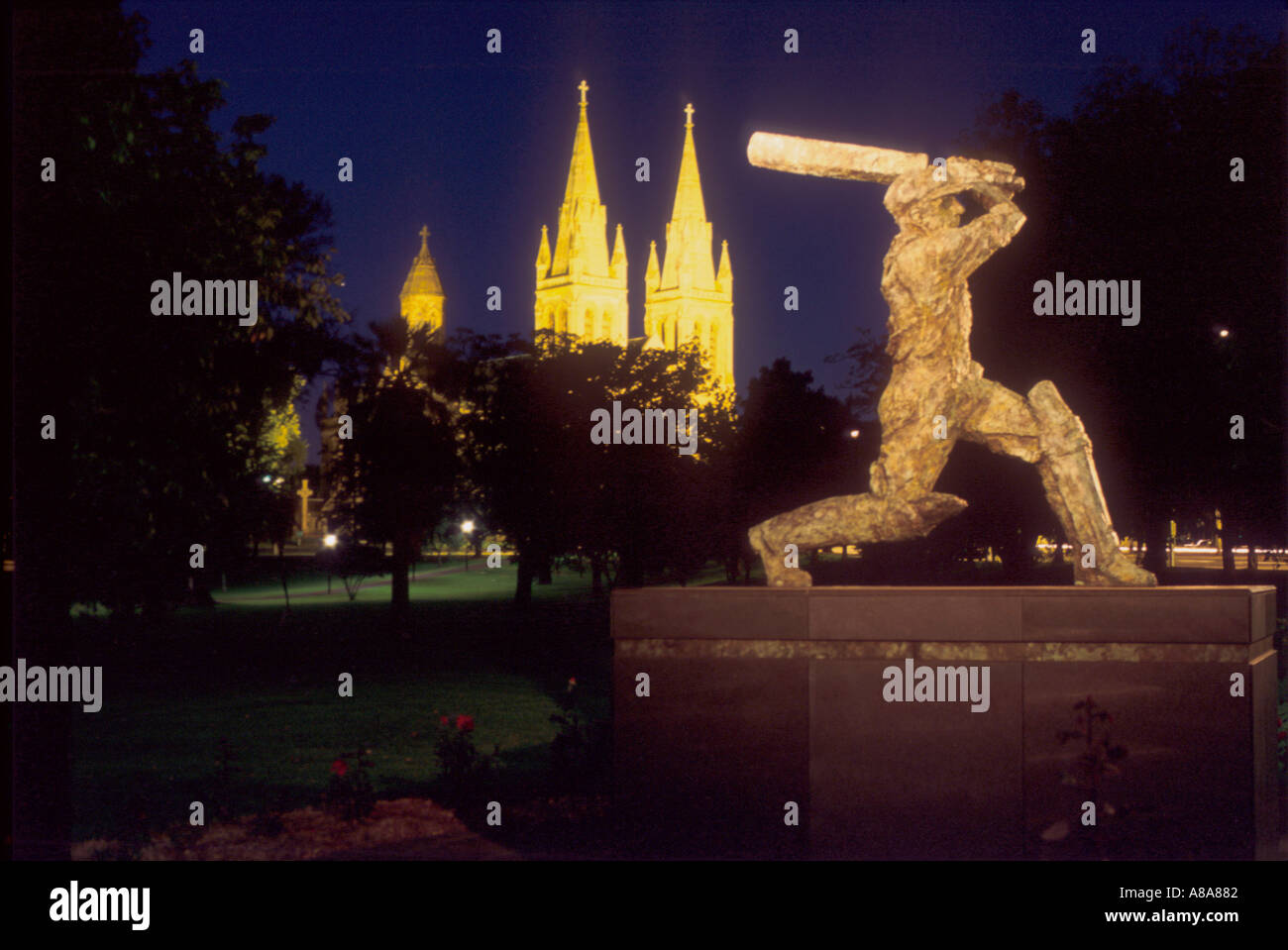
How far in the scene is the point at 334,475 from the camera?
39000 millimetres

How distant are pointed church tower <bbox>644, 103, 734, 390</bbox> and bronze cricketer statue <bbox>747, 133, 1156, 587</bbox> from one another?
434 ft

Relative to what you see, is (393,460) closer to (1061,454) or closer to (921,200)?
(921,200)

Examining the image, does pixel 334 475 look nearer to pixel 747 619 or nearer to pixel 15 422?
pixel 15 422

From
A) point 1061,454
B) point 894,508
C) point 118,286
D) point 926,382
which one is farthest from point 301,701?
point 1061,454

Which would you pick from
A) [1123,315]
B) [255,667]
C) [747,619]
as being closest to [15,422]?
[747,619]

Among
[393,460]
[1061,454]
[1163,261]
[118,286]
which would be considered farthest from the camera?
[393,460]

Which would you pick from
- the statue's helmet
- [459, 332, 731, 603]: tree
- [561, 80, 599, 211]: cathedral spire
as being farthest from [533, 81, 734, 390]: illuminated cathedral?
the statue's helmet

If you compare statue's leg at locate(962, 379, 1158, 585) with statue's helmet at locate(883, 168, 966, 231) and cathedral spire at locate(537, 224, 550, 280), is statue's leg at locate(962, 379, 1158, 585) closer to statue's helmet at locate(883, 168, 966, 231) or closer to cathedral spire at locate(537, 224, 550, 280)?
statue's helmet at locate(883, 168, 966, 231)

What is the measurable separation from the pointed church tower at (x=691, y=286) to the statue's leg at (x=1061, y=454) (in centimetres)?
13263

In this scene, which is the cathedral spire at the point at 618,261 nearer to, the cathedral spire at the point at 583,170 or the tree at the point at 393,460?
the cathedral spire at the point at 583,170

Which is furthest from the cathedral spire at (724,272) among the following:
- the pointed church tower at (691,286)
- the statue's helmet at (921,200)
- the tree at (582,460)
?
the statue's helmet at (921,200)

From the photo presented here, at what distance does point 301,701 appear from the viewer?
76.5ft

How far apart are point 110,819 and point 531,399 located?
27.3 meters

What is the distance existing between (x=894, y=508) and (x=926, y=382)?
2.94ft
